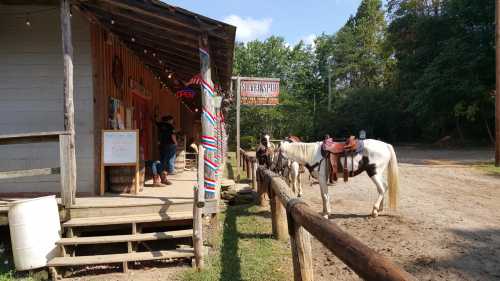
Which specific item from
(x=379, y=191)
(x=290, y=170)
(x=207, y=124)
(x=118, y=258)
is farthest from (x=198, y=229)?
(x=290, y=170)

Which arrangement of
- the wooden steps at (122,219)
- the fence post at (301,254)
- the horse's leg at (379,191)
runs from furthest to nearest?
1. the horse's leg at (379,191)
2. the wooden steps at (122,219)
3. the fence post at (301,254)

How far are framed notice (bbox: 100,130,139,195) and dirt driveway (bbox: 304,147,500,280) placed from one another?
3.33 m

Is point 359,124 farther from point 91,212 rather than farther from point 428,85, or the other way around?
point 91,212

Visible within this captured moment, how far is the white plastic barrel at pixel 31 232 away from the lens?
4.44 m

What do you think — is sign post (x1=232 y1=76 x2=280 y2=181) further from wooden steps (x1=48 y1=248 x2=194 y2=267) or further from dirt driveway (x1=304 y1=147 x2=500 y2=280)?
wooden steps (x1=48 y1=248 x2=194 y2=267)

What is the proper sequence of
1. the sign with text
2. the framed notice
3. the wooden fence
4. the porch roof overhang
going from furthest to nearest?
1. the sign with text
2. the framed notice
3. the porch roof overhang
4. the wooden fence

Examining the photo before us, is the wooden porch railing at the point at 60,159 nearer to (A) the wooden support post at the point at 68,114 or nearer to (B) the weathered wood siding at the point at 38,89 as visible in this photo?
(A) the wooden support post at the point at 68,114

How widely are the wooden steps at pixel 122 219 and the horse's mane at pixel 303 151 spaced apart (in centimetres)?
323

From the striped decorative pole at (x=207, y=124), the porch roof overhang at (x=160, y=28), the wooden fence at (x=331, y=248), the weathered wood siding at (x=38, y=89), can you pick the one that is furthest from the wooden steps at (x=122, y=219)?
the porch roof overhang at (x=160, y=28)

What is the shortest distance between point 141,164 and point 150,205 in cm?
212

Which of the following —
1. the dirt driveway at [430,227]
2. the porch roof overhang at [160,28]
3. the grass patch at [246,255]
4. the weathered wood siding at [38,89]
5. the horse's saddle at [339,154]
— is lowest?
the grass patch at [246,255]

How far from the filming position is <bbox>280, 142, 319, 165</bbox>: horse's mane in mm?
7609

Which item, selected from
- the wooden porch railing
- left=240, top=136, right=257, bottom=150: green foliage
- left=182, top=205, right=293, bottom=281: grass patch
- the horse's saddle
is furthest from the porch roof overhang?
left=240, top=136, right=257, bottom=150: green foliage

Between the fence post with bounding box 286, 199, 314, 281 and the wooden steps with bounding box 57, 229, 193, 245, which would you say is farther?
the wooden steps with bounding box 57, 229, 193, 245
